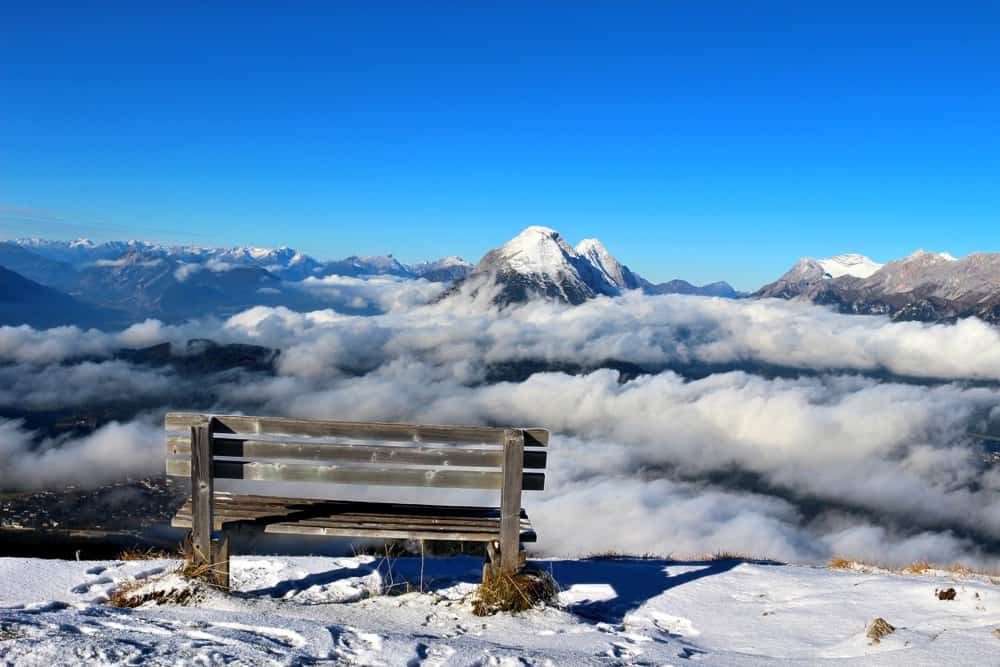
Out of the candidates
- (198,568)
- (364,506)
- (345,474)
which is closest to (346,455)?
(345,474)

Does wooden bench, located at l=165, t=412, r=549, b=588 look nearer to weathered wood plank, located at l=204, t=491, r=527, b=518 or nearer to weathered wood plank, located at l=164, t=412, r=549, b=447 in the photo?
weathered wood plank, located at l=164, t=412, r=549, b=447

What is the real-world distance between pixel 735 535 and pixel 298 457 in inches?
6992

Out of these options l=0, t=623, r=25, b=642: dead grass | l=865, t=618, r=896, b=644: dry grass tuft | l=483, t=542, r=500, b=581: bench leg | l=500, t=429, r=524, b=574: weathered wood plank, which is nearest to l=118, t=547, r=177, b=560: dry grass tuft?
l=0, t=623, r=25, b=642: dead grass

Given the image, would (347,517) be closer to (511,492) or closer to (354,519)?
(354,519)

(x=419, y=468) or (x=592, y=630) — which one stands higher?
(x=419, y=468)

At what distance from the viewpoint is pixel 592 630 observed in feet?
20.3

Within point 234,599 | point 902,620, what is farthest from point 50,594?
point 902,620

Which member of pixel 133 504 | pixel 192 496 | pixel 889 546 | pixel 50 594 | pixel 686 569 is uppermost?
pixel 192 496

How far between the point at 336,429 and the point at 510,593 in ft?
7.85

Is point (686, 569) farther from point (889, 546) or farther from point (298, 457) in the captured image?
point (889, 546)

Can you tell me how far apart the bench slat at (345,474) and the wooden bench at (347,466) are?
0.01m

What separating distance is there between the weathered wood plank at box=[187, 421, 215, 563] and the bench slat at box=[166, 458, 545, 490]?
104 mm

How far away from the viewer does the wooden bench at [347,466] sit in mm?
6535

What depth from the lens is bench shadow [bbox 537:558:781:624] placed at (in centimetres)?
723
